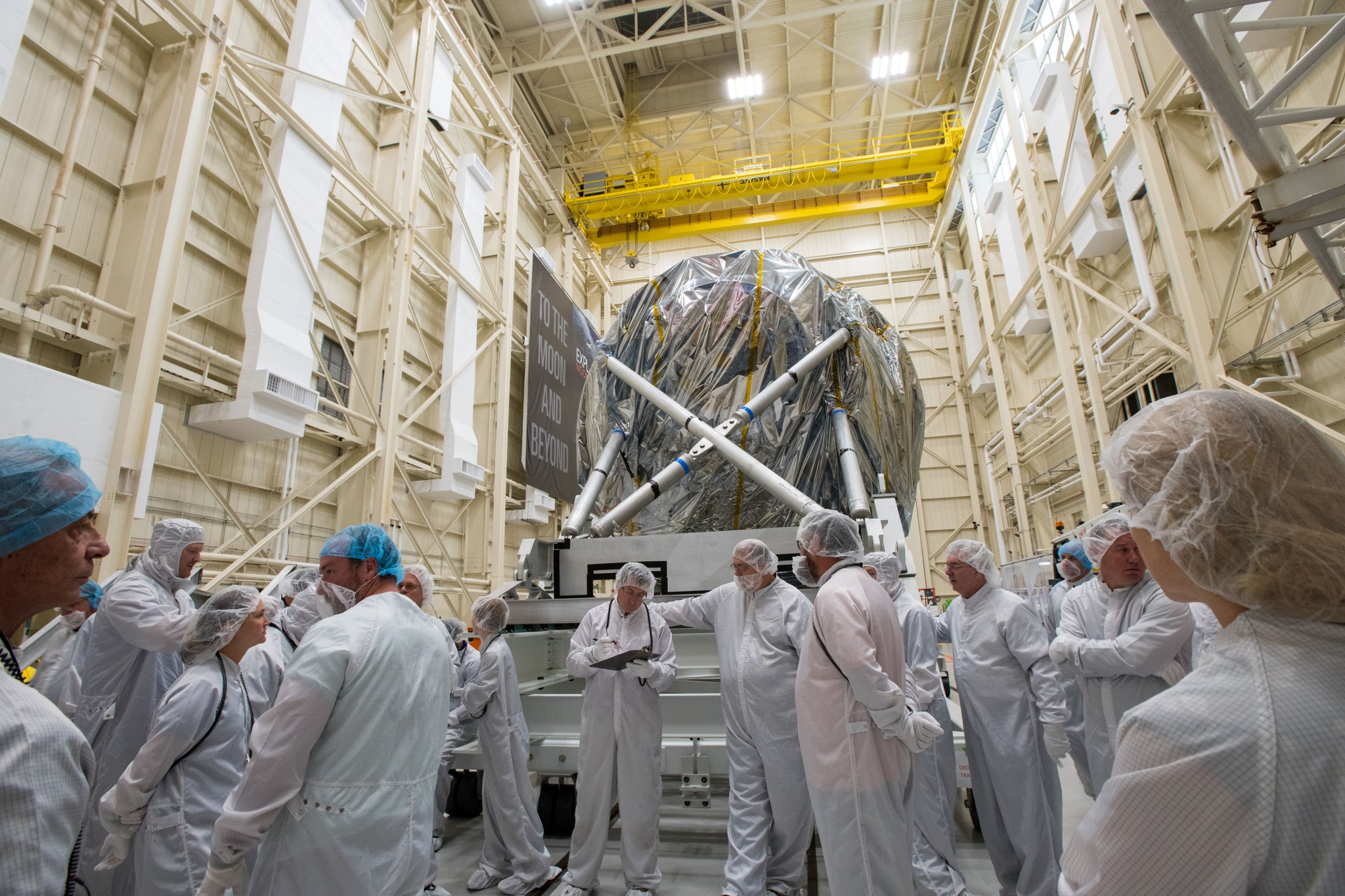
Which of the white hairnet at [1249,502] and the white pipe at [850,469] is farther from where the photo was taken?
the white pipe at [850,469]

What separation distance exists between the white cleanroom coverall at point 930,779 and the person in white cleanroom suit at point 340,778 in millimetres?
1845

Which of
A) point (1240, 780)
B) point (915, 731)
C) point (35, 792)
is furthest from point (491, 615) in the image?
point (1240, 780)

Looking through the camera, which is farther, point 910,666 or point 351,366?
point 351,366

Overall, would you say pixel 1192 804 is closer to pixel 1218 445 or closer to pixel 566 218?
pixel 1218 445

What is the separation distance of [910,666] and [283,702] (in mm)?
3064

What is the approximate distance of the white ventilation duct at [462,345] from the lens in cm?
910

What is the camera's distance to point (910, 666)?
12.0 feet

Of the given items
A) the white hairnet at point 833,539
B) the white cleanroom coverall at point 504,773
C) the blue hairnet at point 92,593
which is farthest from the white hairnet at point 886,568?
the blue hairnet at point 92,593

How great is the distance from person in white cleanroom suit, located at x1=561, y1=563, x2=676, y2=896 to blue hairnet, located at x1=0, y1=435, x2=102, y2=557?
2.20 m

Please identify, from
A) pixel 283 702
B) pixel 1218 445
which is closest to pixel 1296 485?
pixel 1218 445

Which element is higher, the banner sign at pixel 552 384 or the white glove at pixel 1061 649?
the banner sign at pixel 552 384

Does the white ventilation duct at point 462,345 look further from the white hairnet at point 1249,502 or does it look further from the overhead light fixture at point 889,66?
the overhead light fixture at point 889,66

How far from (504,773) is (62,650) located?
7.52ft

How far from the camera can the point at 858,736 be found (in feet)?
7.95
